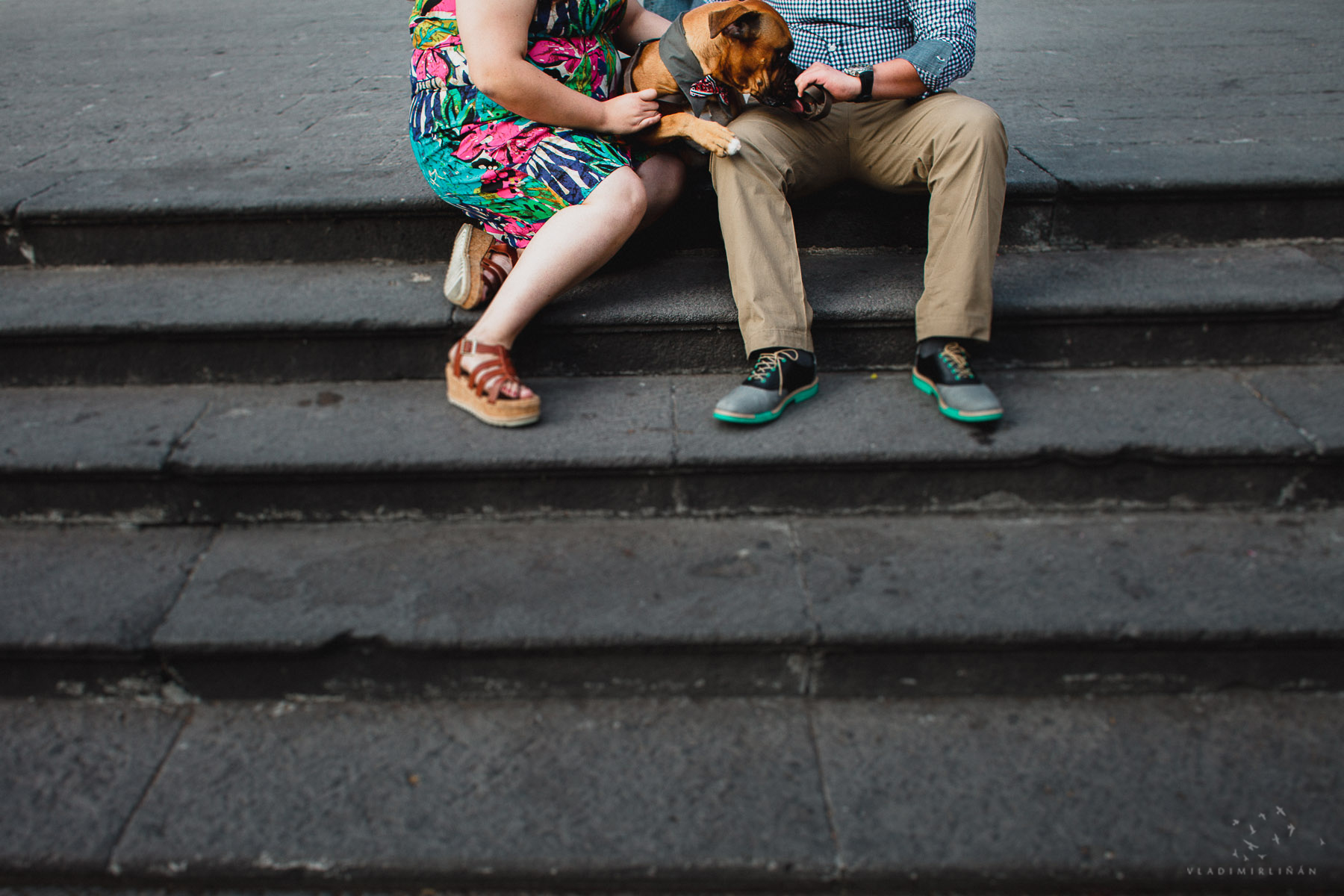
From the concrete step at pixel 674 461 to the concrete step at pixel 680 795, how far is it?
0.52 meters

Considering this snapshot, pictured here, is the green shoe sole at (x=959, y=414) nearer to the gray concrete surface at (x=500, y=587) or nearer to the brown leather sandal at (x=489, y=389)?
the gray concrete surface at (x=500, y=587)

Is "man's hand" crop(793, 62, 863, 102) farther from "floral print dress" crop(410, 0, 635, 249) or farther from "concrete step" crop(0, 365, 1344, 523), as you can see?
"concrete step" crop(0, 365, 1344, 523)

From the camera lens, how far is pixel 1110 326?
2.47 metres

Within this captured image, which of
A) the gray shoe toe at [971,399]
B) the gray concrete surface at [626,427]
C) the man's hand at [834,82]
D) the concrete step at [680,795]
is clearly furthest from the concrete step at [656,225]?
the concrete step at [680,795]

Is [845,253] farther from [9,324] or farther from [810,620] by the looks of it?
[9,324]

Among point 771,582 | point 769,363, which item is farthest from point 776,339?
point 771,582

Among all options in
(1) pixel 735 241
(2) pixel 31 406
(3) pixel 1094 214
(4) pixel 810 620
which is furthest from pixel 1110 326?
(2) pixel 31 406

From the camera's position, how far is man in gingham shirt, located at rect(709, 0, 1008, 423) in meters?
2.31

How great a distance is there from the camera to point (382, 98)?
4.20 meters

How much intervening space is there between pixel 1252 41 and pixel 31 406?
19.9 ft

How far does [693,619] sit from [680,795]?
369 millimetres

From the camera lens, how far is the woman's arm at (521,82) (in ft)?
7.16

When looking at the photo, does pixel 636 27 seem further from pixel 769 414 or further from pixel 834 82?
pixel 769 414

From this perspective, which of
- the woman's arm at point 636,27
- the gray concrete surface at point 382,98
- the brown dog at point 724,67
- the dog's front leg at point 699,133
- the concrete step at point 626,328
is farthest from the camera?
the gray concrete surface at point 382,98
